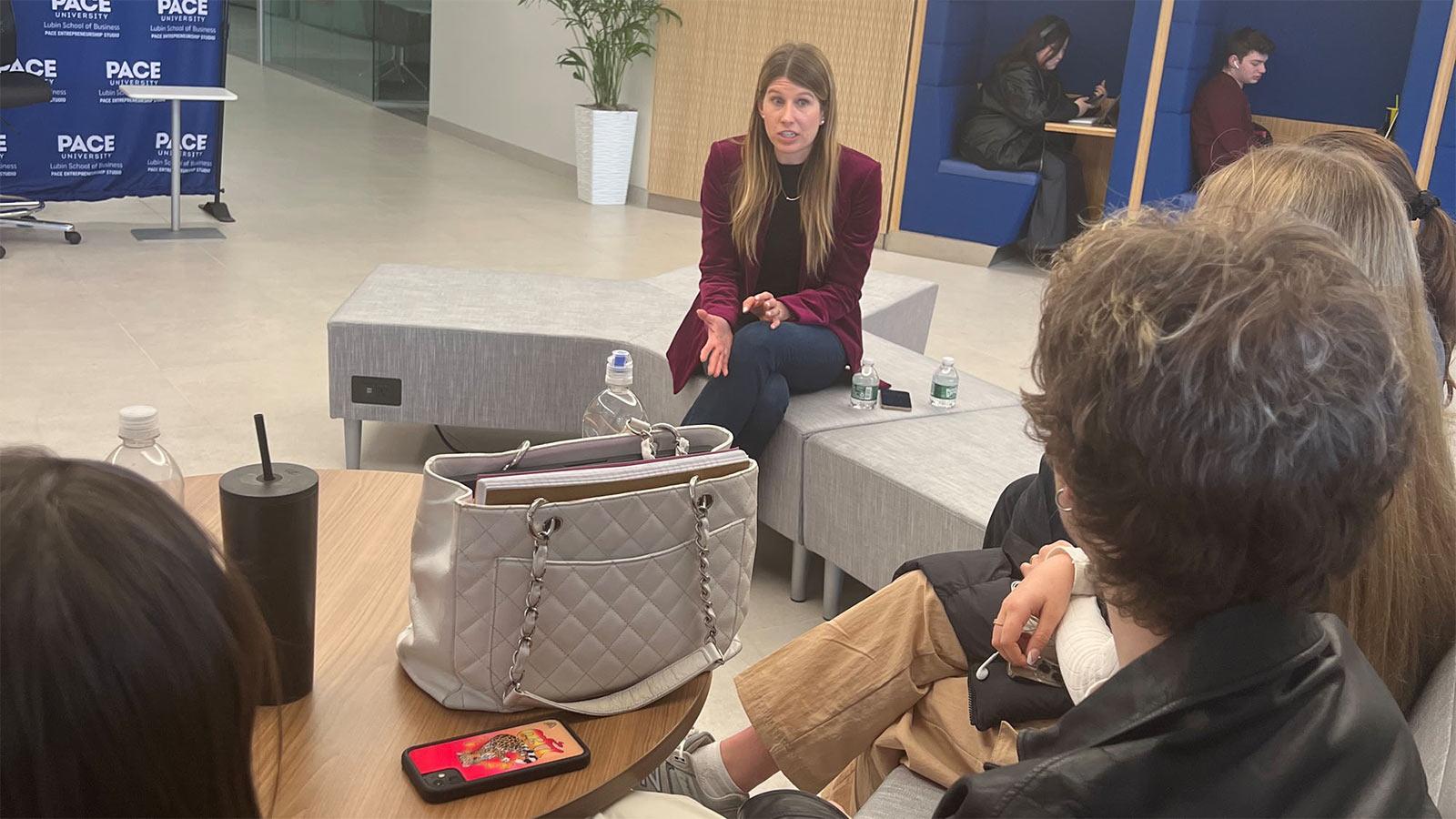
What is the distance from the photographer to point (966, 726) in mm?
1705

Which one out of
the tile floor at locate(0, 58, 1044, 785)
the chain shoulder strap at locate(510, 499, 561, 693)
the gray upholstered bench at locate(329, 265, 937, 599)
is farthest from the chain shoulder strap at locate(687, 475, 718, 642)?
the gray upholstered bench at locate(329, 265, 937, 599)

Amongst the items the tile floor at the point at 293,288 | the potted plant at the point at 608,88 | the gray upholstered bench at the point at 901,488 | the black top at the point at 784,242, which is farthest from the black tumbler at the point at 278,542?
the potted plant at the point at 608,88

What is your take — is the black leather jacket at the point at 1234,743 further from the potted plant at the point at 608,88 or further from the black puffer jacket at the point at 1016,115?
the potted plant at the point at 608,88

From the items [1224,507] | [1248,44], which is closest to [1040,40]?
[1248,44]

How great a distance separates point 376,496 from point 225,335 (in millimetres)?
2976

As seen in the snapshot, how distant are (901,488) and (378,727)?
4.92 feet

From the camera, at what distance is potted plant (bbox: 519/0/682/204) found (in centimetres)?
738

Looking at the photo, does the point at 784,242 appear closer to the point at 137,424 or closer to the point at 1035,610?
the point at 1035,610

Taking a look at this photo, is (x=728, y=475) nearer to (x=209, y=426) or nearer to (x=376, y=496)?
(x=376, y=496)

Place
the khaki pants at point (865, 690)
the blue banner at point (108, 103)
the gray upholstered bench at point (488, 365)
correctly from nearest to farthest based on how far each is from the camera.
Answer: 1. the khaki pants at point (865, 690)
2. the gray upholstered bench at point (488, 365)
3. the blue banner at point (108, 103)

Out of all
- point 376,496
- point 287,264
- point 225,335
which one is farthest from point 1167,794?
point 287,264

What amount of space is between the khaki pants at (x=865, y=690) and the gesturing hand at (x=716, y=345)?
→ 1223 millimetres

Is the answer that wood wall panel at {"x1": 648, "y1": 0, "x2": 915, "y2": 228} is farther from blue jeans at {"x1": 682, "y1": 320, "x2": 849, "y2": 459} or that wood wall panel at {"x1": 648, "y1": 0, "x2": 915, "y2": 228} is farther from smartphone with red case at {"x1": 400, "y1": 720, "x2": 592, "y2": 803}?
smartphone with red case at {"x1": 400, "y1": 720, "x2": 592, "y2": 803}

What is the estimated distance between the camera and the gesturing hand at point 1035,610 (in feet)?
5.48
